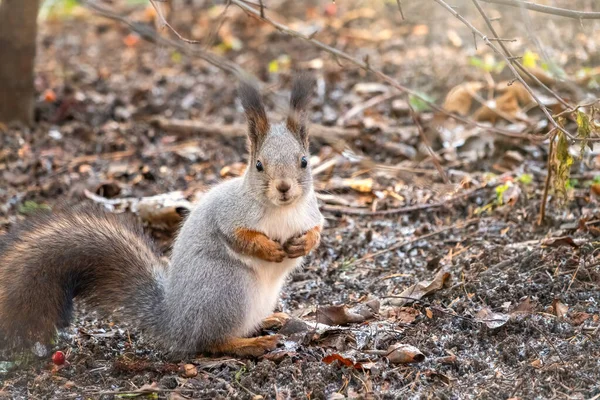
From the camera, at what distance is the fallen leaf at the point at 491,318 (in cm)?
360

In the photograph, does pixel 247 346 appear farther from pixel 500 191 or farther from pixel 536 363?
pixel 500 191

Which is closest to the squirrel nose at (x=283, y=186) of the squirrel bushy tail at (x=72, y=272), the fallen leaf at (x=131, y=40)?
the squirrel bushy tail at (x=72, y=272)

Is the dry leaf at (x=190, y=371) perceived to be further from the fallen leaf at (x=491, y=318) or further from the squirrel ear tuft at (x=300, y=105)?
the fallen leaf at (x=491, y=318)

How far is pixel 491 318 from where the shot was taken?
3.66 meters

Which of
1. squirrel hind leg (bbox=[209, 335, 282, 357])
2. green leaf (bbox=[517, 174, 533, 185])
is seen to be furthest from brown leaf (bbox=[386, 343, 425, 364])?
green leaf (bbox=[517, 174, 533, 185])

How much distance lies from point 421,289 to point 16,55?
13.6 ft

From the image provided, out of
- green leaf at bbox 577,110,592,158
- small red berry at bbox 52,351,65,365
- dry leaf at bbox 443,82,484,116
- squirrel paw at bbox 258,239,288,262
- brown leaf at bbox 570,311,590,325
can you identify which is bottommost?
small red berry at bbox 52,351,65,365

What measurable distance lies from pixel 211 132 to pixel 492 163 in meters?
2.25

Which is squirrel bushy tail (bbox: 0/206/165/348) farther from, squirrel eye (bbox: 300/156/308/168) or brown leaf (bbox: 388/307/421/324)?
brown leaf (bbox: 388/307/421/324)

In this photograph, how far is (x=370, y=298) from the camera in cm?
416

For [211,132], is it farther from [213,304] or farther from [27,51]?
[213,304]

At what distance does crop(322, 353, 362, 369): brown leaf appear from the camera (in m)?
3.38

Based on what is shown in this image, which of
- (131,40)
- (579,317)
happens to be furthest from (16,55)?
(579,317)

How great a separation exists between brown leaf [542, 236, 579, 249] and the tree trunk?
4356 millimetres
